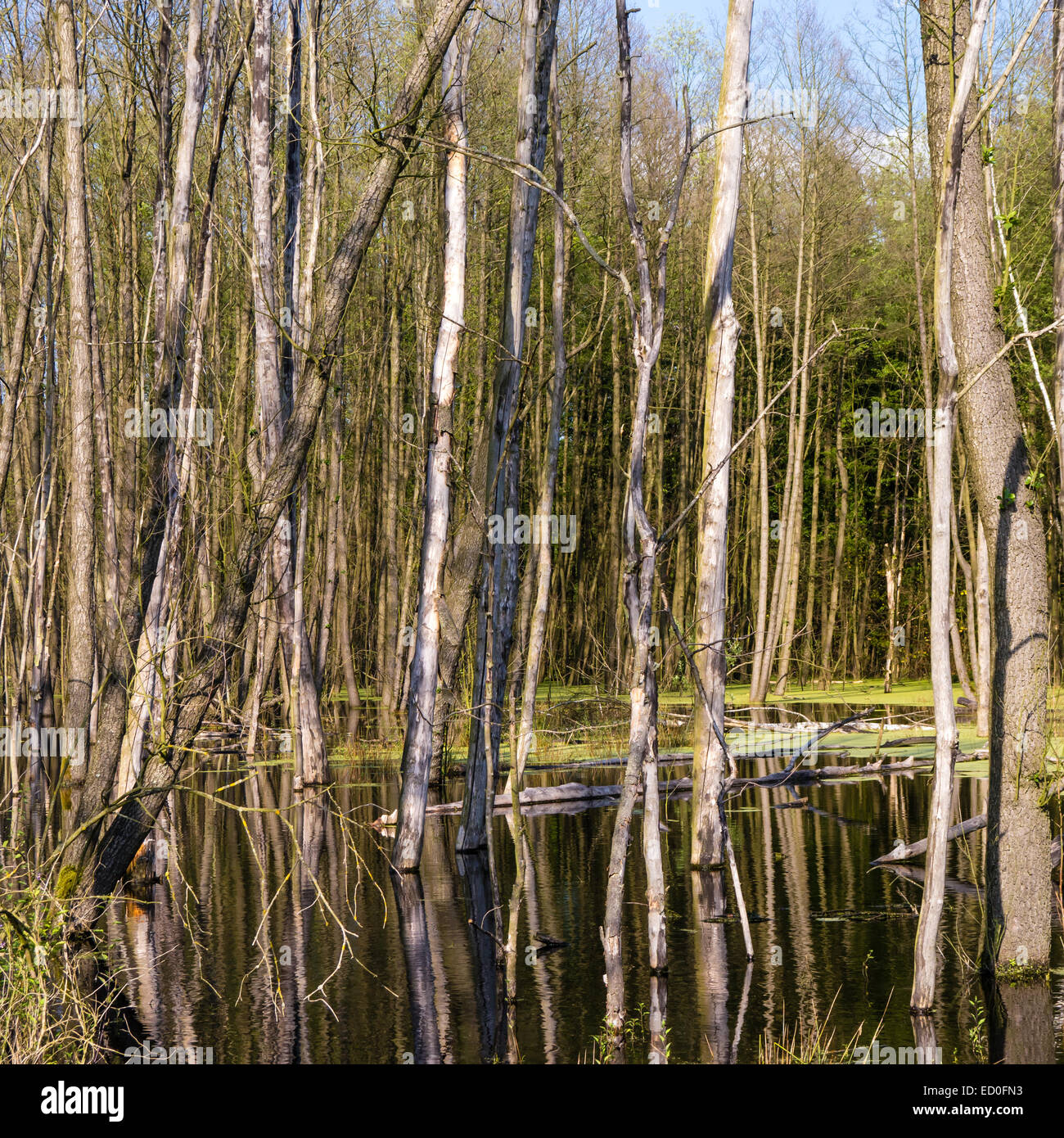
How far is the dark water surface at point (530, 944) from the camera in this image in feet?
19.0

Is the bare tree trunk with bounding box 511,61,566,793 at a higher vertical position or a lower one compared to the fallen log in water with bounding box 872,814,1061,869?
higher

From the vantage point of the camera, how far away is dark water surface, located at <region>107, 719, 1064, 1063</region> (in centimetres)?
580

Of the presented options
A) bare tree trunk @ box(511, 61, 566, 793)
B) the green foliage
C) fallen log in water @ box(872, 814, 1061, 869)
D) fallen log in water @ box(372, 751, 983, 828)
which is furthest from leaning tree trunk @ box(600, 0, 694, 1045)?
fallen log in water @ box(372, 751, 983, 828)

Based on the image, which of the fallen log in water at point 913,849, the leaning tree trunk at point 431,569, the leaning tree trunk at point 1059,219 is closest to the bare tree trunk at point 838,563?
the fallen log in water at point 913,849

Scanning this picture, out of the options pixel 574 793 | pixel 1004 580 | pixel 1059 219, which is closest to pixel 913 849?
pixel 1004 580

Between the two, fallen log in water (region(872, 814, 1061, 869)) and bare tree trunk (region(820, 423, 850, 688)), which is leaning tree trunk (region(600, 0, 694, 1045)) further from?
bare tree trunk (region(820, 423, 850, 688))

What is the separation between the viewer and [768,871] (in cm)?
948

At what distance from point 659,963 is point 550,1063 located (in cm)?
140

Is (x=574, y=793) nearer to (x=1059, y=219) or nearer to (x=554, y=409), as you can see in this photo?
(x=554, y=409)

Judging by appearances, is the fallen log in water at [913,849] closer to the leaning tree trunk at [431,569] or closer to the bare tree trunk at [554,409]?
the bare tree trunk at [554,409]

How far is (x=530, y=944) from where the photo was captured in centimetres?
753

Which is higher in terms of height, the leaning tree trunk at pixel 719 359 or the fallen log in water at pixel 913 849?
the leaning tree trunk at pixel 719 359
